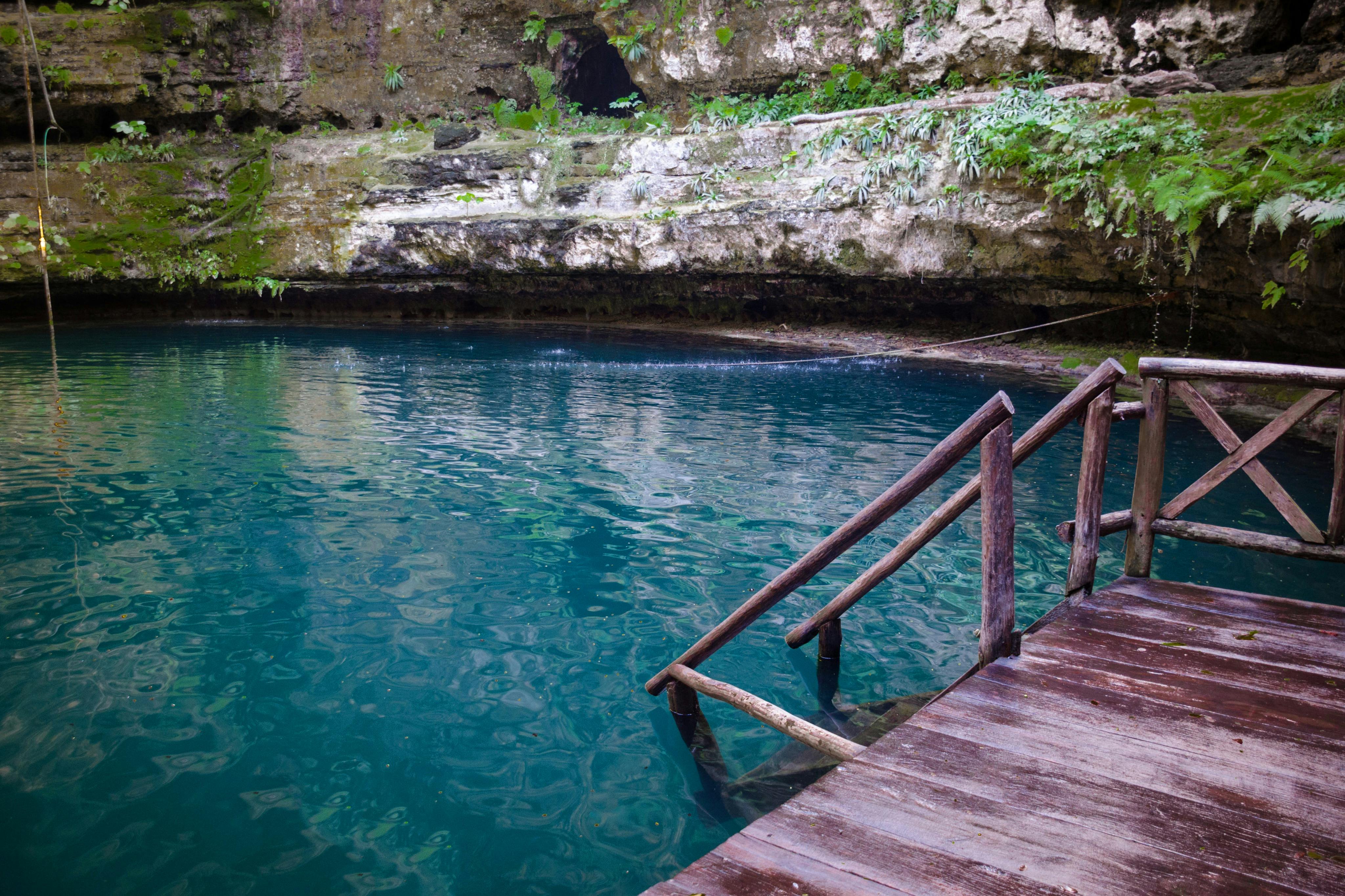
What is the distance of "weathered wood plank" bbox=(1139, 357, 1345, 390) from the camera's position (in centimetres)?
357

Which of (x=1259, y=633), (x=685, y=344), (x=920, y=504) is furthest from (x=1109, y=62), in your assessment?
(x=1259, y=633)

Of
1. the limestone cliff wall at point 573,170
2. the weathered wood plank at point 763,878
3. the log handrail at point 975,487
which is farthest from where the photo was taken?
the limestone cliff wall at point 573,170

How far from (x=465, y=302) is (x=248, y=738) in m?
18.5

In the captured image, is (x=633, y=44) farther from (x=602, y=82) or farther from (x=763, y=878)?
(x=763, y=878)

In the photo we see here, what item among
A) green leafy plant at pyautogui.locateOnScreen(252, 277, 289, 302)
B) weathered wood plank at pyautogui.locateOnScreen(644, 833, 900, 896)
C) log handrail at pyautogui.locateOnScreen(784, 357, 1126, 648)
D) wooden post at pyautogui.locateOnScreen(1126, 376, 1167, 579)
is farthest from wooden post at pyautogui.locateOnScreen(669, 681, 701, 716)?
green leafy plant at pyautogui.locateOnScreen(252, 277, 289, 302)

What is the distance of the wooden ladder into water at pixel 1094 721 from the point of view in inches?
74.7

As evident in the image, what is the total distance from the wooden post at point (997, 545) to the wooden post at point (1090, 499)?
2.59ft

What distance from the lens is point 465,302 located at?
2091 cm

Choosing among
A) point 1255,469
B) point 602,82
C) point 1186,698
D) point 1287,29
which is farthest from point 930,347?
point 602,82

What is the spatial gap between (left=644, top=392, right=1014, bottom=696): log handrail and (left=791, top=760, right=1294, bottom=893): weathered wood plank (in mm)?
1000

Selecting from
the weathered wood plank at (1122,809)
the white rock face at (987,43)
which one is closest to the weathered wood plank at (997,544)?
the weathered wood plank at (1122,809)

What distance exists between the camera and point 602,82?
24391 mm

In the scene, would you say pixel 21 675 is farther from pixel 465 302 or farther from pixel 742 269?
pixel 465 302

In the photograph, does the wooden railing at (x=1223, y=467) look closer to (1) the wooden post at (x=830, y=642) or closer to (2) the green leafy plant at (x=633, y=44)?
(1) the wooden post at (x=830, y=642)
